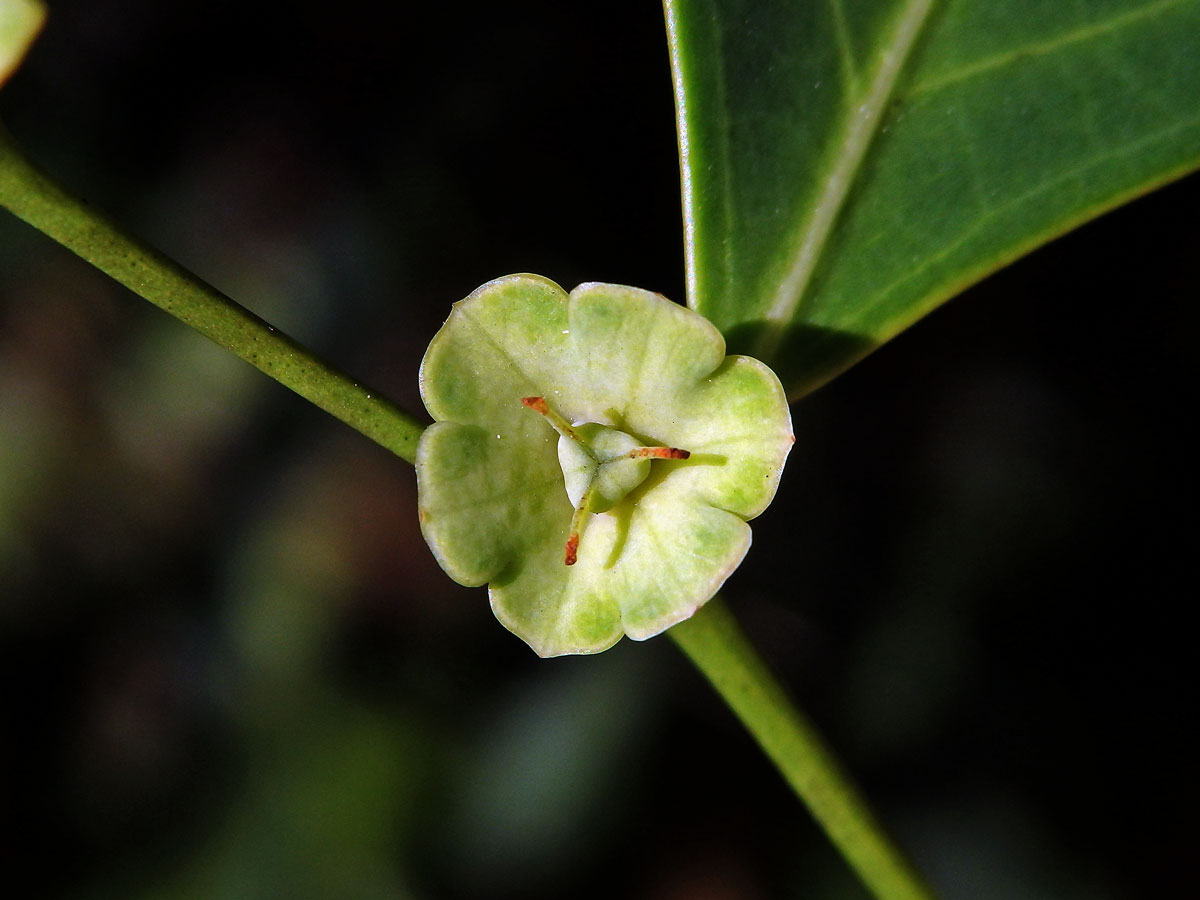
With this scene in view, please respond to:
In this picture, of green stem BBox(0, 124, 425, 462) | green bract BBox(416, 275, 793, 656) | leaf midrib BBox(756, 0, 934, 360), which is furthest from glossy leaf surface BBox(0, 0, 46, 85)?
leaf midrib BBox(756, 0, 934, 360)

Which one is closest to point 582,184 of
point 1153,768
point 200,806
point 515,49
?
point 515,49

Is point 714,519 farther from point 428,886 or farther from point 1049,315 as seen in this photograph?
point 1049,315

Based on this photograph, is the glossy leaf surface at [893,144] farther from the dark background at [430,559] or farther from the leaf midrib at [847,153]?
the dark background at [430,559]

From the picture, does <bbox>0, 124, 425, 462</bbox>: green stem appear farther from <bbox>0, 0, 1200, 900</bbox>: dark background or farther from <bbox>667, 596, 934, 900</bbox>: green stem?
<bbox>0, 0, 1200, 900</bbox>: dark background

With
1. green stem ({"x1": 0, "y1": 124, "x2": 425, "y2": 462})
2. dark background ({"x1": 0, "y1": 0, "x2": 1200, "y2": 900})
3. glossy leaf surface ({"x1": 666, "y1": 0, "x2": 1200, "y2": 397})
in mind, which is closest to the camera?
green stem ({"x1": 0, "y1": 124, "x2": 425, "y2": 462})

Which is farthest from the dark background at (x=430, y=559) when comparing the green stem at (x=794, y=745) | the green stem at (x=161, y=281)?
the green stem at (x=161, y=281)

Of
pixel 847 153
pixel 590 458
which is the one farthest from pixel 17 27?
pixel 847 153

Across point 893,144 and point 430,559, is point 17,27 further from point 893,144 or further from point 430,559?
point 430,559
